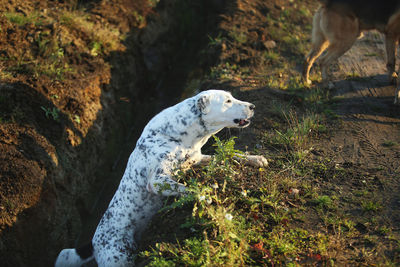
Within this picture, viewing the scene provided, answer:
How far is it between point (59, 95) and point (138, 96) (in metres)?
2.51

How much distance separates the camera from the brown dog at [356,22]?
272 inches

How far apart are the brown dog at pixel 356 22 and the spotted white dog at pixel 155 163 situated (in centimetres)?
368

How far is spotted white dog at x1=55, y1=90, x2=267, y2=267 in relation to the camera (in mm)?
4508

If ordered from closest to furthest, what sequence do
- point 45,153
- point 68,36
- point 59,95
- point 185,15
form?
1. point 45,153
2. point 59,95
3. point 68,36
4. point 185,15

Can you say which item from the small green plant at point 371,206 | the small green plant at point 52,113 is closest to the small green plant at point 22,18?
the small green plant at point 52,113

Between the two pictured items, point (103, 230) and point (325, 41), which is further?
point (325, 41)

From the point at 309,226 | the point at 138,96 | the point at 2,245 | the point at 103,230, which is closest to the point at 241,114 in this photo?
the point at 309,226

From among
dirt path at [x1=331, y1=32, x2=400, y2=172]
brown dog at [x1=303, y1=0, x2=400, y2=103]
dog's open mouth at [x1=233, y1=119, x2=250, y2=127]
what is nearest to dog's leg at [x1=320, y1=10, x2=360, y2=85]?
brown dog at [x1=303, y1=0, x2=400, y2=103]

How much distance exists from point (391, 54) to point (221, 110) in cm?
465

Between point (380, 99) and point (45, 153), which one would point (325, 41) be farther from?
point (45, 153)

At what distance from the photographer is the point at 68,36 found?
296 inches

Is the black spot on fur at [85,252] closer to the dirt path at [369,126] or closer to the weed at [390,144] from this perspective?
the dirt path at [369,126]

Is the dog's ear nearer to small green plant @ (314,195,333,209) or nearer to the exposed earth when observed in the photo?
the exposed earth

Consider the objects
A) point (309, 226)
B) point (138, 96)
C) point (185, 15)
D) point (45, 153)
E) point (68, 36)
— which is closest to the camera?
point (309, 226)
